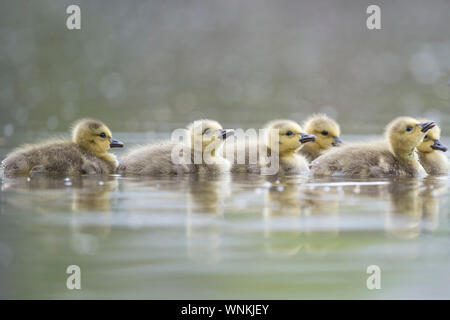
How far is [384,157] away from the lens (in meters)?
7.25

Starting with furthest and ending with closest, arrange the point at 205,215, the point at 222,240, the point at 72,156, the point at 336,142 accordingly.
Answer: the point at 336,142 → the point at 72,156 → the point at 205,215 → the point at 222,240

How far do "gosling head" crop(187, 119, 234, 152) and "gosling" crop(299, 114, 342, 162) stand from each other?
4.56 feet

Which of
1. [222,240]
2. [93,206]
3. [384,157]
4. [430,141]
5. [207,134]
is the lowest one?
[222,240]

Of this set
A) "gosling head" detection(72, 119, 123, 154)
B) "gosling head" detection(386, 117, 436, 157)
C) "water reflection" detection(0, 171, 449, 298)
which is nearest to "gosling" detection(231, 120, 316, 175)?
"water reflection" detection(0, 171, 449, 298)

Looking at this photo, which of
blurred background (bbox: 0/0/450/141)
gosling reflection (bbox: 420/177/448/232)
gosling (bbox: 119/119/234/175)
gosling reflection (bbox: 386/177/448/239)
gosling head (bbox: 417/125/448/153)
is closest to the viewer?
gosling reflection (bbox: 386/177/448/239)

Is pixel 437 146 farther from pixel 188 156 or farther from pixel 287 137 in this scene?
pixel 188 156

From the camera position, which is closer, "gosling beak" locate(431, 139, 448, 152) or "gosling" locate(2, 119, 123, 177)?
"gosling" locate(2, 119, 123, 177)

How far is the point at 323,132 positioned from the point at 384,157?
122 centimetres

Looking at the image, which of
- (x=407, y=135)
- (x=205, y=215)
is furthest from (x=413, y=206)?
(x=407, y=135)

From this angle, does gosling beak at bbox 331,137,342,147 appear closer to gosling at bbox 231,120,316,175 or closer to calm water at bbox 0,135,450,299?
gosling at bbox 231,120,316,175

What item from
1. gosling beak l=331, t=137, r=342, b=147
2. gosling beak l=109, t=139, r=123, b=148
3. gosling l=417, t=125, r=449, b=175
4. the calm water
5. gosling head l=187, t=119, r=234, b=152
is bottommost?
the calm water

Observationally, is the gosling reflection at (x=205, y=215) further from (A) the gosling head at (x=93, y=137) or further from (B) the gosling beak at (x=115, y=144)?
(A) the gosling head at (x=93, y=137)

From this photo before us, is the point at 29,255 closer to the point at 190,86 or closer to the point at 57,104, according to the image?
the point at 57,104

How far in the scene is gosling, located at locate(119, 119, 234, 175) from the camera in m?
7.09
